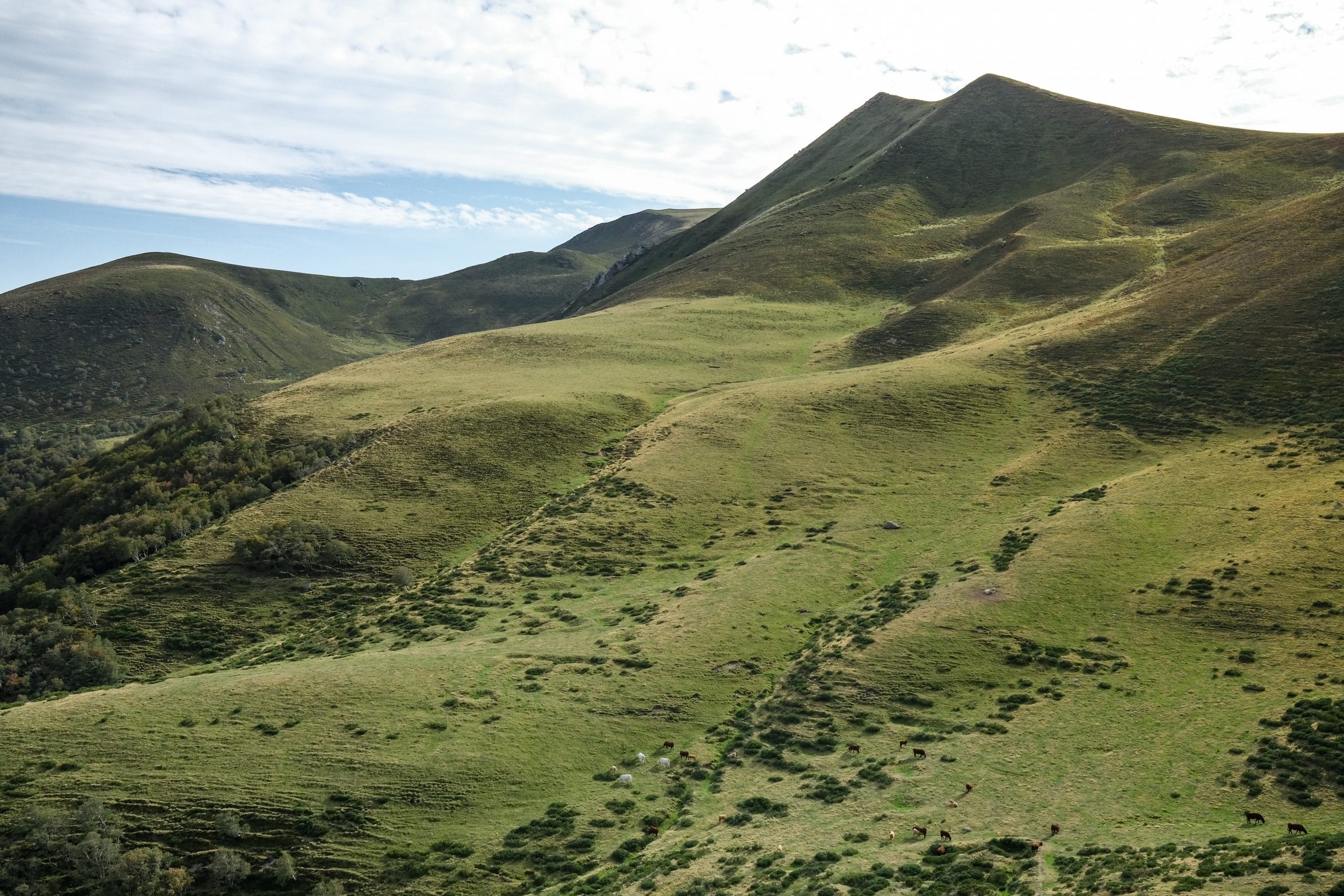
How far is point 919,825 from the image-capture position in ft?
83.3

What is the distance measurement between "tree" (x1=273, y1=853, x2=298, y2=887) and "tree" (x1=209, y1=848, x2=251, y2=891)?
3.01ft

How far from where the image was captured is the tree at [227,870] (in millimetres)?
26297

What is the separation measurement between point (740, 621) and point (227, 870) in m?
23.4

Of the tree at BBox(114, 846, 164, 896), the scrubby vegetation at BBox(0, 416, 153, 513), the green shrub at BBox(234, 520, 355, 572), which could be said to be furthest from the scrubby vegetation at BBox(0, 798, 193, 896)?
the scrubby vegetation at BBox(0, 416, 153, 513)

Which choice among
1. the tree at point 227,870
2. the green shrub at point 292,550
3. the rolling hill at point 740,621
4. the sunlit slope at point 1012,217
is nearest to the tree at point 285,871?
the rolling hill at point 740,621

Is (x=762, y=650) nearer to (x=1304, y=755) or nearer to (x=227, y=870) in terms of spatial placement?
(x=1304, y=755)

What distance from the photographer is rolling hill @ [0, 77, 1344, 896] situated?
1030 inches

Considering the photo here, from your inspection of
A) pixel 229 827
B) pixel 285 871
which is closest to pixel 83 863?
pixel 229 827

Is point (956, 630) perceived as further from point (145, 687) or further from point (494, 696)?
point (145, 687)

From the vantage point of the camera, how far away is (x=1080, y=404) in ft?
212

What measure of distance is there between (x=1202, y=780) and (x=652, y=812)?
57.4 ft

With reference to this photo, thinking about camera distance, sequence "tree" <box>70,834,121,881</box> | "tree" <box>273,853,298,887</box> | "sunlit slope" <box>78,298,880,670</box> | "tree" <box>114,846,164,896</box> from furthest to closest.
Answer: "sunlit slope" <box>78,298,880,670</box> → "tree" <box>273,853,298,887</box> → "tree" <box>70,834,121,881</box> → "tree" <box>114,846,164,896</box>

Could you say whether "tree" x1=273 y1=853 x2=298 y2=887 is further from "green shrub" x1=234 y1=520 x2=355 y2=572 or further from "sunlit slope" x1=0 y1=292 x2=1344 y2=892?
"green shrub" x1=234 y1=520 x2=355 y2=572

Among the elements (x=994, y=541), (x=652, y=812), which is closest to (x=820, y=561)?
(x=994, y=541)
